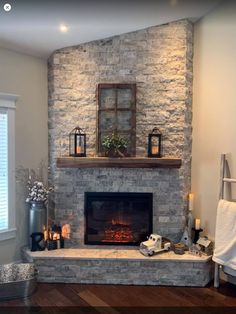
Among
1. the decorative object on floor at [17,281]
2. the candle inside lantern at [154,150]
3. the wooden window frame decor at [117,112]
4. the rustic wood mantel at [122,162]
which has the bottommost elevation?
the decorative object on floor at [17,281]

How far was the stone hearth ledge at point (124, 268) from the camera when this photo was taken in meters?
3.40

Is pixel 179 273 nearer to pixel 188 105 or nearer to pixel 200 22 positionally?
pixel 188 105

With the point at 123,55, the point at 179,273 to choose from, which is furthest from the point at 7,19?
the point at 179,273

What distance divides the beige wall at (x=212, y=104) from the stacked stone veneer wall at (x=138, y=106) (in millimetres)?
124

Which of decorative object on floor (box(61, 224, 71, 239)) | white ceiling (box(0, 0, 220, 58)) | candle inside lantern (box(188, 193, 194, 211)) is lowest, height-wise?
decorative object on floor (box(61, 224, 71, 239))

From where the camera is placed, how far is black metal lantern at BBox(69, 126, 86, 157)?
3.77m

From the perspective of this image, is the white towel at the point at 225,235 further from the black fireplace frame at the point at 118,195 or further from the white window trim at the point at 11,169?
the white window trim at the point at 11,169

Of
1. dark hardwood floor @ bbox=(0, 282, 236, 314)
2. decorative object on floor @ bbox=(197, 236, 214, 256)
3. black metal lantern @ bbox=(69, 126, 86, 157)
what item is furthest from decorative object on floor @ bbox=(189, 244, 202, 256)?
black metal lantern @ bbox=(69, 126, 86, 157)

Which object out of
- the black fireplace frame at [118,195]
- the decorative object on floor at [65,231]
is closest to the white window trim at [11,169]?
the decorative object on floor at [65,231]

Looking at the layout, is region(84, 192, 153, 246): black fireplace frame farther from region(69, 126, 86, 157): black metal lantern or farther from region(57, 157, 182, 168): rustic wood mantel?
region(69, 126, 86, 157): black metal lantern

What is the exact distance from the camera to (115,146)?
3.61 metres

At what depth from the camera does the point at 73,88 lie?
3.89 metres

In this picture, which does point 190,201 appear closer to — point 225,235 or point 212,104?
point 225,235

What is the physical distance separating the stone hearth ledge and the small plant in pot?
117 cm
